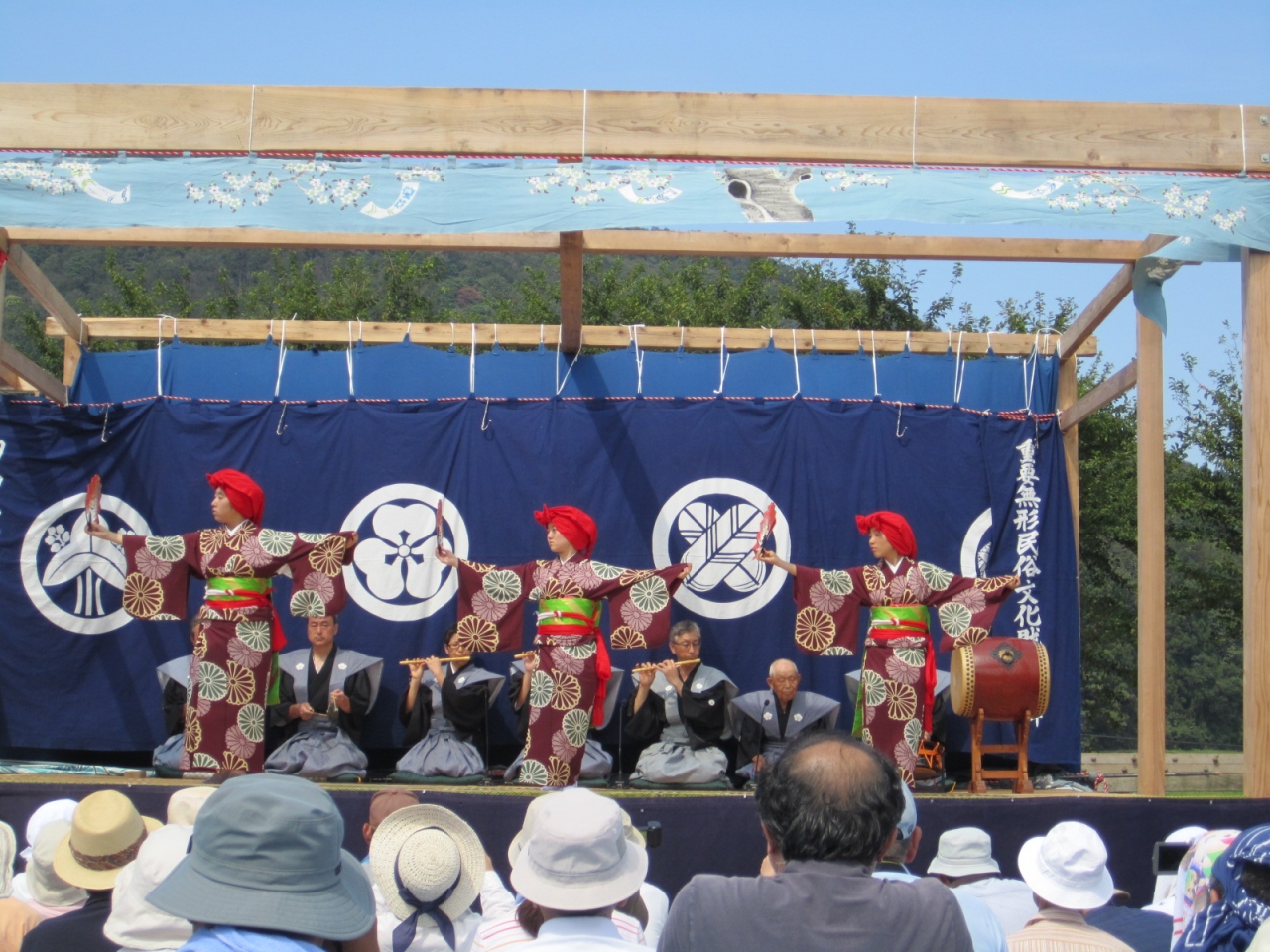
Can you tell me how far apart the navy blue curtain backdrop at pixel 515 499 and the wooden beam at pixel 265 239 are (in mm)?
975

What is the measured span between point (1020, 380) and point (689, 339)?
1768 mm

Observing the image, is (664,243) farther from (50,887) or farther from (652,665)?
(50,887)

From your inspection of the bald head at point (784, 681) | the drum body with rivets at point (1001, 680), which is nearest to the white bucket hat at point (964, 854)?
the drum body with rivets at point (1001, 680)

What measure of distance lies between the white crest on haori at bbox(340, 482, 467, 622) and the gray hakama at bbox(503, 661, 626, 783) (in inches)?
24.0

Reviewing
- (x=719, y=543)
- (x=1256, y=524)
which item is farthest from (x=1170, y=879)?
(x=719, y=543)

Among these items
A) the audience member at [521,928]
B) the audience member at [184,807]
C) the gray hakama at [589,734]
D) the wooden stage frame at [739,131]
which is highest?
the wooden stage frame at [739,131]

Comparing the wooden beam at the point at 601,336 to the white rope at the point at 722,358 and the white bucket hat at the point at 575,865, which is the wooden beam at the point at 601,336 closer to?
the white rope at the point at 722,358

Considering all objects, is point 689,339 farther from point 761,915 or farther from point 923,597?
point 761,915

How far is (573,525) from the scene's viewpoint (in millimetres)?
5766

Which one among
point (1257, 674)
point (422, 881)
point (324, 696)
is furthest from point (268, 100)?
point (1257, 674)

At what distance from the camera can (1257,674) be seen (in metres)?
4.55

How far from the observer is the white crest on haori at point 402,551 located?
6.51 meters

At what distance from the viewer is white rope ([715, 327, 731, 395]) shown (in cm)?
684

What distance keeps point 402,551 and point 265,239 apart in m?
1.68
